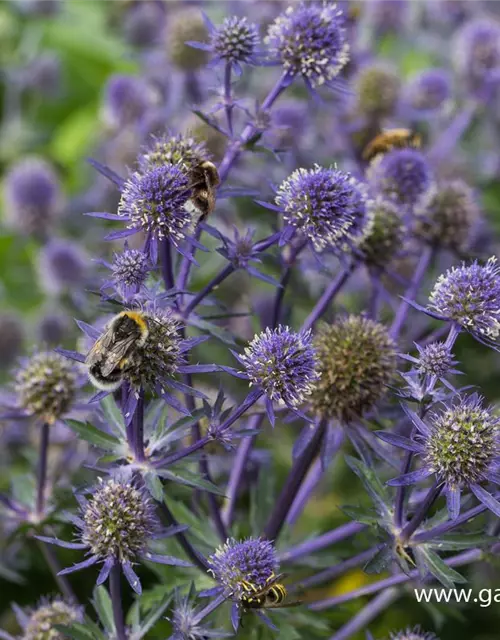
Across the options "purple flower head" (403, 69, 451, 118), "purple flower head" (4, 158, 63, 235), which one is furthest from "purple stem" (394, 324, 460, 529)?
"purple flower head" (4, 158, 63, 235)

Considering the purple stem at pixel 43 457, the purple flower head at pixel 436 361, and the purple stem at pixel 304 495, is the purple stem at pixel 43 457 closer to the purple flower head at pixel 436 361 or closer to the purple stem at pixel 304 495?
the purple stem at pixel 304 495

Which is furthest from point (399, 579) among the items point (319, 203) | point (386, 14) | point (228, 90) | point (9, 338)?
point (386, 14)

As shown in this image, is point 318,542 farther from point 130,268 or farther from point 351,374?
point 130,268

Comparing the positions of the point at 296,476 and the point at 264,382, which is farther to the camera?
the point at 296,476

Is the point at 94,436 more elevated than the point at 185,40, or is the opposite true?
the point at 185,40

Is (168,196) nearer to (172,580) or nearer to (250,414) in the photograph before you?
(250,414)

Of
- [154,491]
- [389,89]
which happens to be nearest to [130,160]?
[389,89]

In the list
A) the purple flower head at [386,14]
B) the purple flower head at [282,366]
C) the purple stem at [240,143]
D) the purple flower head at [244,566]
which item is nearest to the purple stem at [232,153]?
the purple stem at [240,143]

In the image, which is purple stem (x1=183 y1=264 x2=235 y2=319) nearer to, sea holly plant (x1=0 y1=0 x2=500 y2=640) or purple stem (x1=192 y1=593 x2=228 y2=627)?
sea holly plant (x1=0 y1=0 x2=500 y2=640)
